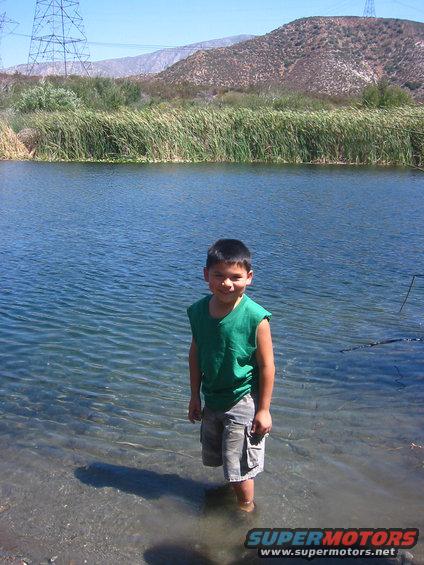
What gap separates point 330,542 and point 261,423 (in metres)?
0.67

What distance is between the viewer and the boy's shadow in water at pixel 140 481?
366 centimetres

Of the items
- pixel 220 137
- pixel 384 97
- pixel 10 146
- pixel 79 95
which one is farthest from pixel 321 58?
pixel 10 146

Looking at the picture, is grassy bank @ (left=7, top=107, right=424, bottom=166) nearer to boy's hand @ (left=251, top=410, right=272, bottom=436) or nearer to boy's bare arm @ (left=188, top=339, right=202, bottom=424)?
boy's bare arm @ (left=188, top=339, right=202, bottom=424)

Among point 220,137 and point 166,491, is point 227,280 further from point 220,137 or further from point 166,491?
point 220,137

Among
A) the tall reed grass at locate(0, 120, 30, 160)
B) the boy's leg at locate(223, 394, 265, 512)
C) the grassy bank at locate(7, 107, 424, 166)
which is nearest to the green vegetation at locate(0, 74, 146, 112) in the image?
the grassy bank at locate(7, 107, 424, 166)

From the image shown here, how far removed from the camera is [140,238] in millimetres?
11422

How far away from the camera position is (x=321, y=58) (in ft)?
289

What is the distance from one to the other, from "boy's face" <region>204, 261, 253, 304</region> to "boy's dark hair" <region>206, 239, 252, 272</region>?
0.02 metres

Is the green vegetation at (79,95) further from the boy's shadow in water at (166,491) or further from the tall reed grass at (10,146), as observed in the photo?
the boy's shadow in water at (166,491)

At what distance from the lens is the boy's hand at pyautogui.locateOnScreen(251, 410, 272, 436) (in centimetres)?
331

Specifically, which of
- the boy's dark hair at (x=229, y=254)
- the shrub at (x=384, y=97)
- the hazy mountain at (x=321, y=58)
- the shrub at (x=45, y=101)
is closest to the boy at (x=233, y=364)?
the boy's dark hair at (x=229, y=254)

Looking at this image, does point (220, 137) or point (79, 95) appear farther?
point (79, 95)

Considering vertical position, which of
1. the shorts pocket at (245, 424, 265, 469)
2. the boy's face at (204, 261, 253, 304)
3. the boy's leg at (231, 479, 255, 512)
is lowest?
the boy's leg at (231, 479, 255, 512)

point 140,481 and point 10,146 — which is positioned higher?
point 10,146
